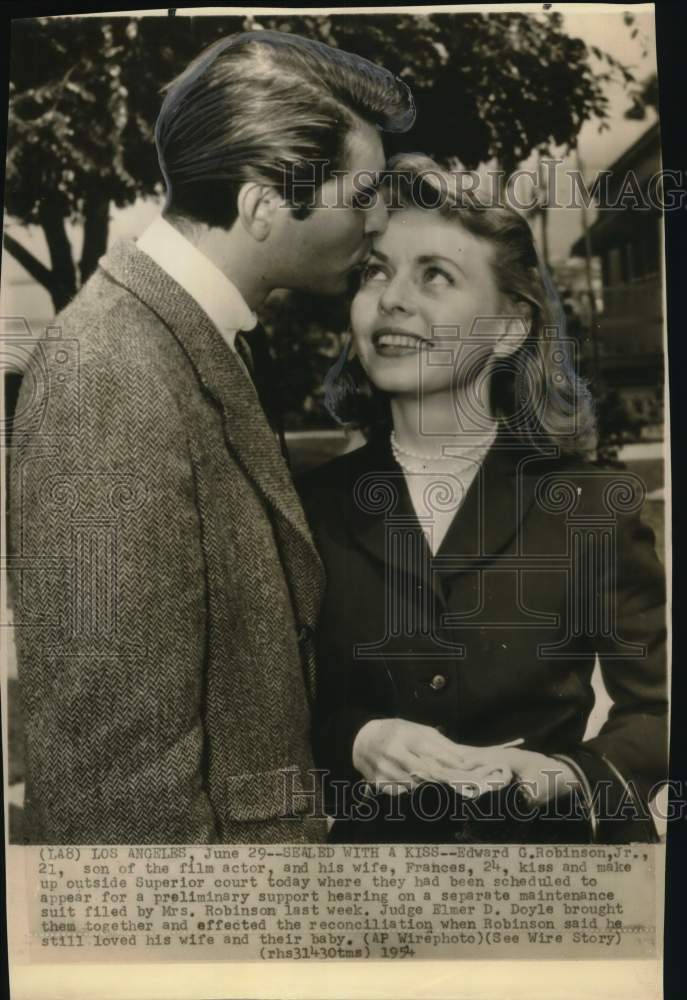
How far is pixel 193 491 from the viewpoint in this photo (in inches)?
95.1

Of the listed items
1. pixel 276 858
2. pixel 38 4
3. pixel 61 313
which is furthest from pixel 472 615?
pixel 38 4

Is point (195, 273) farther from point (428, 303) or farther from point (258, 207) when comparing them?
point (428, 303)

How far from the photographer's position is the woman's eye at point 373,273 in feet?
8.13

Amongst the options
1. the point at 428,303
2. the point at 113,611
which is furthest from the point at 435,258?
the point at 113,611

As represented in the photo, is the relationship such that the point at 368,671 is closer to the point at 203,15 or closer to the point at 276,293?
the point at 276,293

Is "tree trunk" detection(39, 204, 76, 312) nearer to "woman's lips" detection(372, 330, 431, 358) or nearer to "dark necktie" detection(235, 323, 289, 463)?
"dark necktie" detection(235, 323, 289, 463)

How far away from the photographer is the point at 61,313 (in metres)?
2.48

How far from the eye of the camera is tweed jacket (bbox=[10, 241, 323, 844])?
241 centimetres

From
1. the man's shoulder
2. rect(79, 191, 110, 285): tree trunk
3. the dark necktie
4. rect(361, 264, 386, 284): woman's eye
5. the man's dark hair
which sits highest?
the man's dark hair

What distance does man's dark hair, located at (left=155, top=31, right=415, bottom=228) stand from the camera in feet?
8.04

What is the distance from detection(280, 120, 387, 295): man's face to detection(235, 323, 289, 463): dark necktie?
16cm

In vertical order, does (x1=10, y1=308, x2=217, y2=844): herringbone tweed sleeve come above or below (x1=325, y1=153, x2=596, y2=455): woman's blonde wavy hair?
below

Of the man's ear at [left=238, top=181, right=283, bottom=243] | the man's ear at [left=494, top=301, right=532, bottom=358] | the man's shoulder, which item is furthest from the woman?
the man's shoulder

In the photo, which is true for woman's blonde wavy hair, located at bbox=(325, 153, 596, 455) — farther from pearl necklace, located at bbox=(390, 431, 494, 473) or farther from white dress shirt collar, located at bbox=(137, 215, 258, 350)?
white dress shirt collar, located at bbox=(137, 215, 258, 350)
